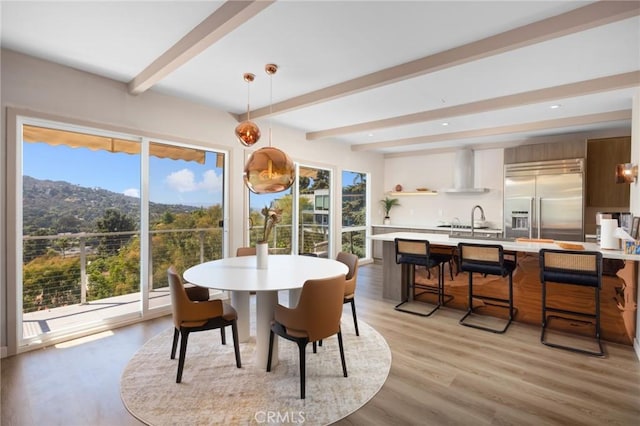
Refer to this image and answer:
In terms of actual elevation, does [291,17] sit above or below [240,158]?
above

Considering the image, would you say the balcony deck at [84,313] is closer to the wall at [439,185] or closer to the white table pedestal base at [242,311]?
the white table pedestal base at [242,311]

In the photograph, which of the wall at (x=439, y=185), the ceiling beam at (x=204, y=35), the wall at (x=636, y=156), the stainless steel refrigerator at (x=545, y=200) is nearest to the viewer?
the ceiling beam at (x=204, y=35)

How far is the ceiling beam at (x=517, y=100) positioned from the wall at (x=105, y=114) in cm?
160

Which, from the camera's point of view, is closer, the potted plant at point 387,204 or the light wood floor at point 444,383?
the light wood floor at point 444,383

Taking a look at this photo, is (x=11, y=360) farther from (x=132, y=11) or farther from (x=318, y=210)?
(x=318, y=210)

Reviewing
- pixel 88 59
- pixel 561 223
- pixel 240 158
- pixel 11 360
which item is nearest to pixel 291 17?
pixel 88 59

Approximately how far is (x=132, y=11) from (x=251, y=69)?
110 centimetres

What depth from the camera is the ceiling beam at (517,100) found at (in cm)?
311

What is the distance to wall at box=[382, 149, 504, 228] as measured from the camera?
250 inches

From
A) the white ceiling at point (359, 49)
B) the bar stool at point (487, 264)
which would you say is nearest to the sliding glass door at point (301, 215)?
the white ceiling at point (359, 49)

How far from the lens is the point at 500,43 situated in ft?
7.84

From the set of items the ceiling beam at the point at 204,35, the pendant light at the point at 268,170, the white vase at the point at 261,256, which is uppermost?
the ceiling beam at the point at 204,35

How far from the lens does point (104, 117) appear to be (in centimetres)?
331

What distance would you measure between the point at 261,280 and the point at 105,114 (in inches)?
101
